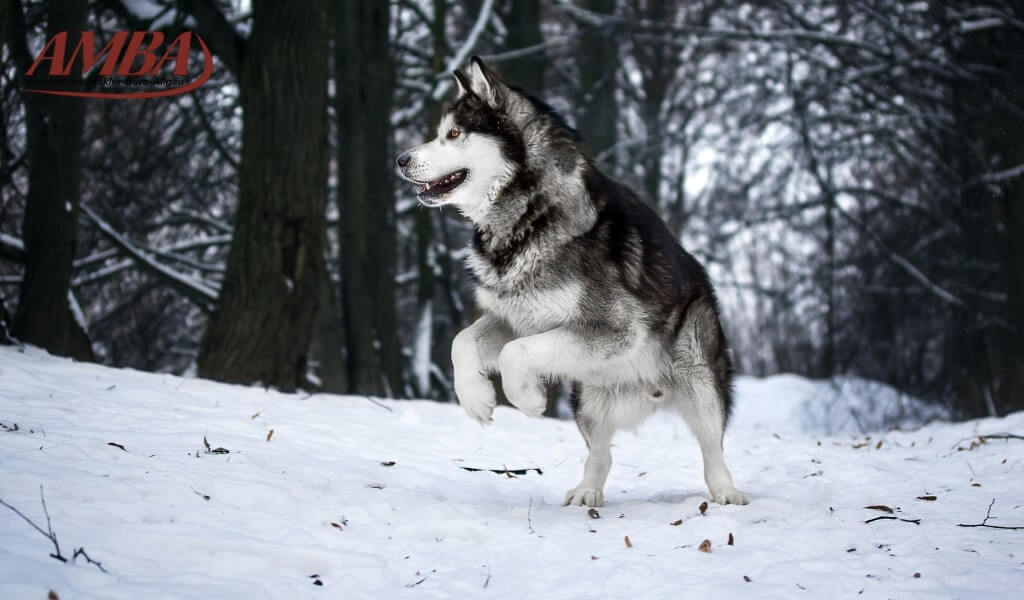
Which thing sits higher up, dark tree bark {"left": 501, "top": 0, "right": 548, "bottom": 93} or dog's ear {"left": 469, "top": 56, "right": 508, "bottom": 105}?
dark tree bark {"left": 501, "top": 0, "right": 548, "bottom": 93}

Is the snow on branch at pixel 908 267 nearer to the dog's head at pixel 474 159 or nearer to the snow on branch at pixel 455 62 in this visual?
the snow on branch at pixel 455 62

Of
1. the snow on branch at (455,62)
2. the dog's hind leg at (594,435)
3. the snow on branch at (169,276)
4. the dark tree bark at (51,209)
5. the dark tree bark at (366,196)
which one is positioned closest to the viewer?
the dog's hind leg at (594,435)

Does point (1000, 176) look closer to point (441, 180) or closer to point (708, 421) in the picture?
point (708, 421)

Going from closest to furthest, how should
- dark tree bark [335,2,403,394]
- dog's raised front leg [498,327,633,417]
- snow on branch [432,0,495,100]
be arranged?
1. dog's raised front leg [498,327,633,417]
2. dark tree bark [335,2,403,394]
3. snow on branch [432,0,495,100]

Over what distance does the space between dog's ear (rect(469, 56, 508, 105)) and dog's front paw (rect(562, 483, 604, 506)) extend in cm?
192

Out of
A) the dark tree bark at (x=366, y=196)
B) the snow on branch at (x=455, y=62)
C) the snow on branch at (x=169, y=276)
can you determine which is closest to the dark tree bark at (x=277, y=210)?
the dark tree bark at (x=366, y=196)

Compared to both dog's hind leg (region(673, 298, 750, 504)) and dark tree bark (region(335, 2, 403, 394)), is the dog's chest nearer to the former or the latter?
dog's hind leg (region(673, 298, 750, 504))

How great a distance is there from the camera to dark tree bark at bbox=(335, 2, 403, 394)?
9375mm

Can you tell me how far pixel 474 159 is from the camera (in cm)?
397

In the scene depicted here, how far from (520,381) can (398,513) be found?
0.78 meters

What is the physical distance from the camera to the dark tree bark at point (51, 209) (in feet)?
20.3

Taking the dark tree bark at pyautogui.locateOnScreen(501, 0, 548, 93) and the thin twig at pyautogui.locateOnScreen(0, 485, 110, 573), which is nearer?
the thin twig at pyautogui.locateOnScreen(0, 485, 110, 573)

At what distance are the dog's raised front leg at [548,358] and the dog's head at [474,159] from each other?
70cm

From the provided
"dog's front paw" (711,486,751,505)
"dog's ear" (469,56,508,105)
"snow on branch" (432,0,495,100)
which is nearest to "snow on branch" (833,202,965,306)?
"snow on branch" (432,0,495,100)
